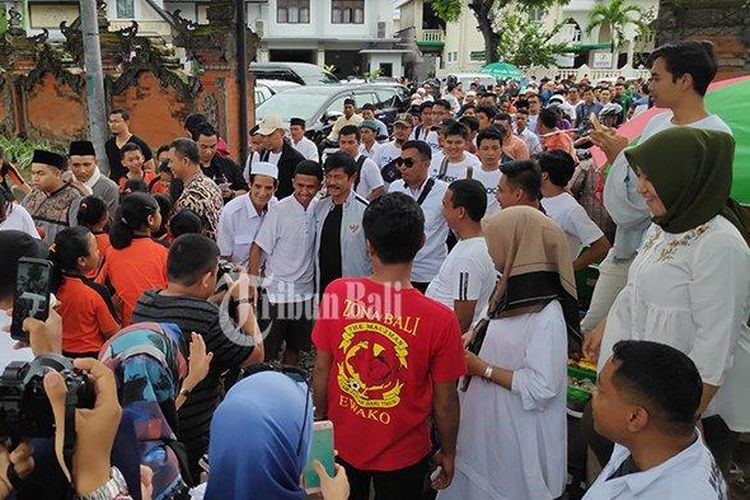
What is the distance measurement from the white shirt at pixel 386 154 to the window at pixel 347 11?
114 ft

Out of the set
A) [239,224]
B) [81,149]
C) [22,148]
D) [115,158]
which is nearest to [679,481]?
[239,224]

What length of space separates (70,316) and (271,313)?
157 centimetres

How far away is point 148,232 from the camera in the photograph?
12.8 ft

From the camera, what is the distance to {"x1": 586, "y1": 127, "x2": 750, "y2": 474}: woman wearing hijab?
239cm

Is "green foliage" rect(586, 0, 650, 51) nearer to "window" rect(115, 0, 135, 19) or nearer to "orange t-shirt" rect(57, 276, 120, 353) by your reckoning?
"window" rect(115, 0, 135, 19)

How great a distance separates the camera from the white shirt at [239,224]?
483 centimetres

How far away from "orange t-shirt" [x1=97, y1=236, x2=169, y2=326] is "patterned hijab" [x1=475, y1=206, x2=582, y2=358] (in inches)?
77.2

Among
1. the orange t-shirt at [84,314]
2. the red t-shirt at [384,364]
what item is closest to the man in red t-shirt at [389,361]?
the red t-shirt at [384,364]

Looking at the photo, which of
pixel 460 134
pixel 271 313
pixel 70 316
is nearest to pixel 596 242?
pixel 460 134

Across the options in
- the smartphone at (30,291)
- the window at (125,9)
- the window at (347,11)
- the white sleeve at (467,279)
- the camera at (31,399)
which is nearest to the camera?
the camera at (31,399)

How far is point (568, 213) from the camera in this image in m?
4.51

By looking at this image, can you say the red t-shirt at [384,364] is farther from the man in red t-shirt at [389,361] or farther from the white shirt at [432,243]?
the white shirt at [432,243]

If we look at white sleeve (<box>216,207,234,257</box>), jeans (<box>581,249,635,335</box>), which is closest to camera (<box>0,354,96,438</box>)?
jeans (<box>581,249,635,335</box>)

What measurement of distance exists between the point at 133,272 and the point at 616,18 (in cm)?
4450
